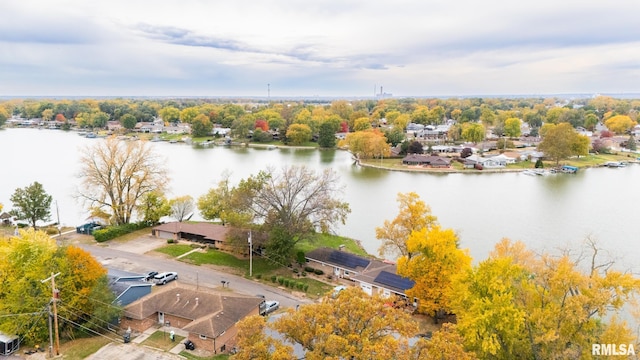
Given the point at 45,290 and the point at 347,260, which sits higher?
the point at 45,290

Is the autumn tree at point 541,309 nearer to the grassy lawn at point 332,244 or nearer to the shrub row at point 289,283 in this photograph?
the shrub row at point 289,283

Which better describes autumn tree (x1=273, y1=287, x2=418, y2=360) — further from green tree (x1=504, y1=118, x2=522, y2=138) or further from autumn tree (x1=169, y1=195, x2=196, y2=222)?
green tree (x1=504, y1=118, x2=522, y2=138)

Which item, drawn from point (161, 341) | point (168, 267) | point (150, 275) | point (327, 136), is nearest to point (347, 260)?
point (168, 267)

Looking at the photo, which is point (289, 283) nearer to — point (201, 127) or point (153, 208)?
point (153, 208)

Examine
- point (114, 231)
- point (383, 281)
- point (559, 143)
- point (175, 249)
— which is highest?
point (559, 143)

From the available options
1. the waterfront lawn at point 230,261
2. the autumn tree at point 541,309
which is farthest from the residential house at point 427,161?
the autumn tree at point 541,309

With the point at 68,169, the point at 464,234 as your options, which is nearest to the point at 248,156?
the point at 68,169
